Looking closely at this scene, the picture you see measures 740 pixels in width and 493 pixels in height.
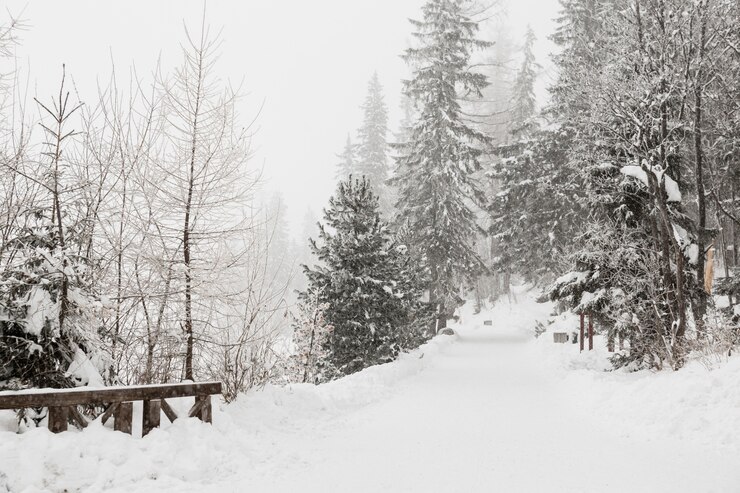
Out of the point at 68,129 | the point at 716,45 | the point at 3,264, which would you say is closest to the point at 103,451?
the point at 3,264

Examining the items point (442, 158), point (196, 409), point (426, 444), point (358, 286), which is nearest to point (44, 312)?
point (196, 409)

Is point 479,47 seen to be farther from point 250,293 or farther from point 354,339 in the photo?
point 250,293

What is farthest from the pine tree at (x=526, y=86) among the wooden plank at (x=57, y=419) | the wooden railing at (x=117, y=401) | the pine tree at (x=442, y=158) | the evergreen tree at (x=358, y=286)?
the wooden plank at (x=57, y=419)

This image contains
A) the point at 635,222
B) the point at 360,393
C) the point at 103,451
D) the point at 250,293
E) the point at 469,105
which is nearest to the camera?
the point at 103,451

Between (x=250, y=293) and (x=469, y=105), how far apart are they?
165ft

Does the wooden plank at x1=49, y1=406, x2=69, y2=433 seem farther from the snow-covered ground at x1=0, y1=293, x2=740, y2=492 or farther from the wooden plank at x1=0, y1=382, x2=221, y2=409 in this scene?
the snow-covered ground at x1=0, y1=293, x2=740, y2=492

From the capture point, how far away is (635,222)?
43.6ft

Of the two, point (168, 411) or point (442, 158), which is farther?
point (442, 158)

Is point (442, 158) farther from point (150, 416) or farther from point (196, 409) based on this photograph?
point (150, 416)

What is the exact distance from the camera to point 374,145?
44844 millimetres

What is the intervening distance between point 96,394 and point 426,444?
15.9ft

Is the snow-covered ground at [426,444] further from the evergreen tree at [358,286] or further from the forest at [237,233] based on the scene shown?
the evergreen tree at [358,286]

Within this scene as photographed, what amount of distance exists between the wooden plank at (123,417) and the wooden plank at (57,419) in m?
0.58

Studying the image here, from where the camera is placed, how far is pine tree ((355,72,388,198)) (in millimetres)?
44406
